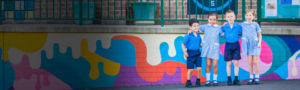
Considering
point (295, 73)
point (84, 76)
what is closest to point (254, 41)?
point (295, 73)

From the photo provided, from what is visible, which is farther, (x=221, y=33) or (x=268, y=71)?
(x=268, y=71)

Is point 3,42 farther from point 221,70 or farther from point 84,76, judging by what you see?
point 221,70

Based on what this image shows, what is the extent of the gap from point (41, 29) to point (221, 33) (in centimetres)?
334

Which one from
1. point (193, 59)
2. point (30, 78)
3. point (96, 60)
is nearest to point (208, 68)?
point (193, 59)

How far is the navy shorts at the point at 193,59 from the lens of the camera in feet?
25.7

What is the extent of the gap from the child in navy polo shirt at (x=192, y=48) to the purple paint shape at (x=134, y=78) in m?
0.62

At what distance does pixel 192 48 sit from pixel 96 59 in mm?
1890

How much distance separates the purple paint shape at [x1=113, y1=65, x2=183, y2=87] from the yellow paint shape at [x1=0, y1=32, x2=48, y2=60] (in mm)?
1594

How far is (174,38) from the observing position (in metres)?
8.43

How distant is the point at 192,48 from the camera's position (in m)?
7.78

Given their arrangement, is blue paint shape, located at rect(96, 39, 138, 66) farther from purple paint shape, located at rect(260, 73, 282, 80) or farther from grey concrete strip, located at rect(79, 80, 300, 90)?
purple paint shape, located at rect(260, 73, 282, 80)

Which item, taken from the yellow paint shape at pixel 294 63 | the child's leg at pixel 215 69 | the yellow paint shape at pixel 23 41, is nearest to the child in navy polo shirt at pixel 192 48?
the child's leg at pixel 215 69

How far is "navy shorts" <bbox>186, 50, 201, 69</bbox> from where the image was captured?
7.82 meters

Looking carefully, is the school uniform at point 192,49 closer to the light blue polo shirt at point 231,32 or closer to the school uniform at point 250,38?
the light blue polo shirt at point 231,32
